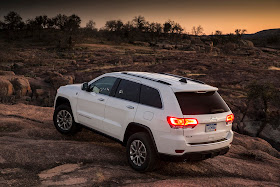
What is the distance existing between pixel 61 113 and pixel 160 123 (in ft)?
11.1

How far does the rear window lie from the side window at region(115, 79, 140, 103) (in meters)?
0.93

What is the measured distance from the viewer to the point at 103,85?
6.66 meters

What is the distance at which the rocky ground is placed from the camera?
5.14m

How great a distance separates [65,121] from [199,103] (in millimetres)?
3653

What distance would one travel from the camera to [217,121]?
5.36 meters

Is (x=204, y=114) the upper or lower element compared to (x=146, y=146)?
upper

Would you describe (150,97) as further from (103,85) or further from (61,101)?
(61,101)

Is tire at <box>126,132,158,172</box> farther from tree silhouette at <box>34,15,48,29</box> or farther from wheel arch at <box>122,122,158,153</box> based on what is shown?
tree silhouette at <box>34,15,48,29</box>

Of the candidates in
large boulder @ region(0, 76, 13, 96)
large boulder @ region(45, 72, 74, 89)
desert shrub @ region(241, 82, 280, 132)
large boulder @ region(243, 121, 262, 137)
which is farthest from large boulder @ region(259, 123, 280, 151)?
large boulder @ region(0, 76, 13, 96)

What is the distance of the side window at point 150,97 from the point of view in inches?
211

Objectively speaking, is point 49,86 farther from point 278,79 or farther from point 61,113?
point 278,79

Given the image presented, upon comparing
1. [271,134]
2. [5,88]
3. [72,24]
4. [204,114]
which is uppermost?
[72,24]

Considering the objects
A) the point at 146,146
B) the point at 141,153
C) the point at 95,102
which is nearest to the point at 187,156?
the point at 146,146

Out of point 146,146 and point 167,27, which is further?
point 167,27
